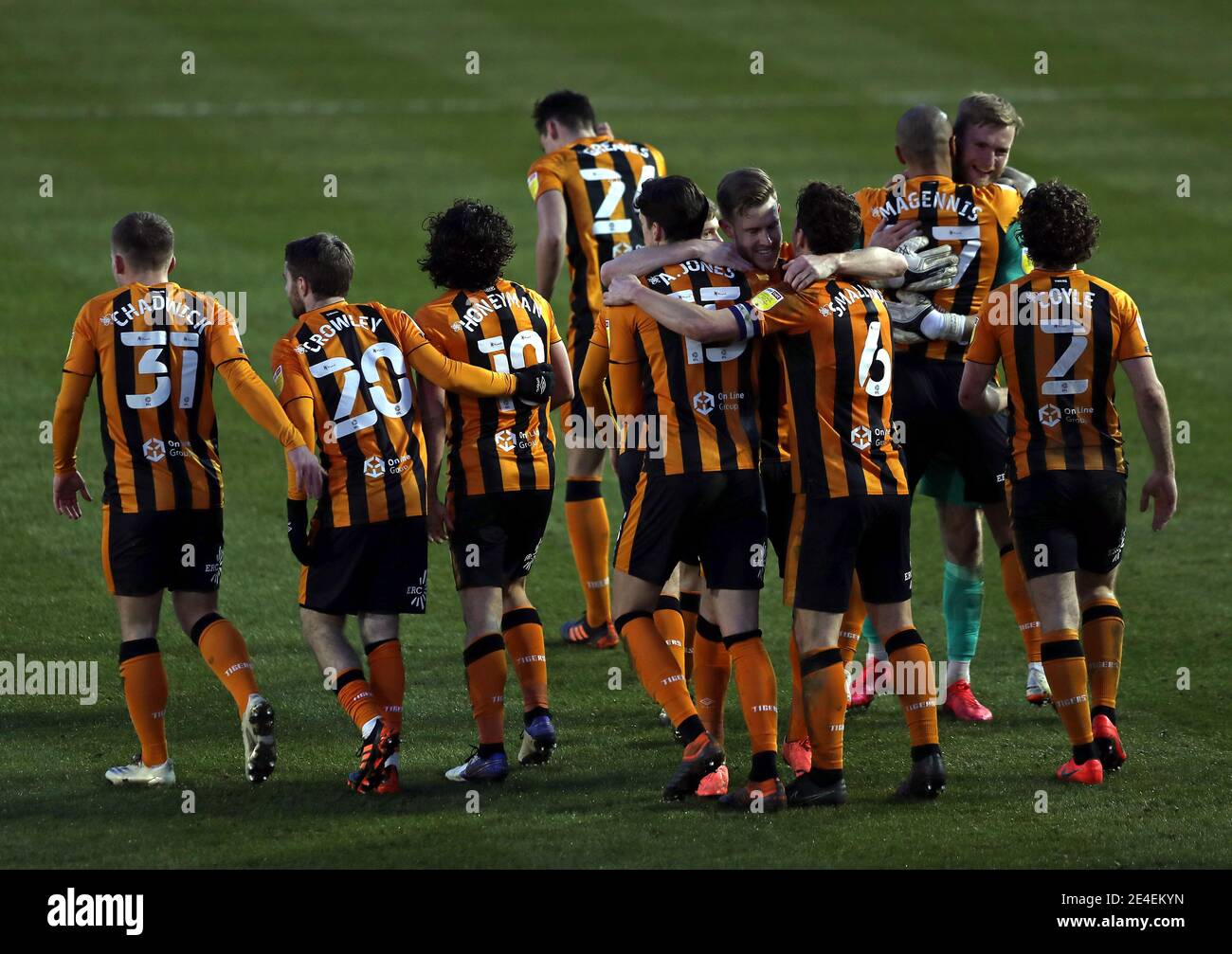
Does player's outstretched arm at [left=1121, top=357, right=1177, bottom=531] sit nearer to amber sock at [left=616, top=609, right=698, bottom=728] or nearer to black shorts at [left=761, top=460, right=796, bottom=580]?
black shorts at [left=761, top=460, right=796, bottom=580]

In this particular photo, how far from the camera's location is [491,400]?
6543 millimetres

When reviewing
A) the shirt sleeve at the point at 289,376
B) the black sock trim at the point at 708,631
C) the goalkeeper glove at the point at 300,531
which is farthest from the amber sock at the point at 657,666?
the shirt sleeve at the point at 289,376

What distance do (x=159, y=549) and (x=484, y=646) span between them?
123 centimetres

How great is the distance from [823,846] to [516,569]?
1704 mm

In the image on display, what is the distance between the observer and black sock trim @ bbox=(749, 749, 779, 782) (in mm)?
6055

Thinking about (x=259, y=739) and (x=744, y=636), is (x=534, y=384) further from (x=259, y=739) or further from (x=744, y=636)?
(x=259, y=739)

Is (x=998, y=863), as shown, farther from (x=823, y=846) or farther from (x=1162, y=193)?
(x=1162, y=193)

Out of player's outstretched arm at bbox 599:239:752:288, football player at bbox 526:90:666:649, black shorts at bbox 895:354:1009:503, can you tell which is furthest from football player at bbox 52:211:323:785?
black shorts at bbox 895:354:1009:503

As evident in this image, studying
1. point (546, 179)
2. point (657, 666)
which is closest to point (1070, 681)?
point (657, 666)

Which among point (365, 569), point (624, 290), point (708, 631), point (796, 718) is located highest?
point (624, 290)

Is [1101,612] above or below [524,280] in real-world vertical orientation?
below

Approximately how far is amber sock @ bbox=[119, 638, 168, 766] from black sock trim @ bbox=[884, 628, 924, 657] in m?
2.63

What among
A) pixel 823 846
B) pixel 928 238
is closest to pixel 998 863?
pixel 823 846

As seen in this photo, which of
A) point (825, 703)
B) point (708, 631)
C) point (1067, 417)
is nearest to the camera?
point (825, 703)
